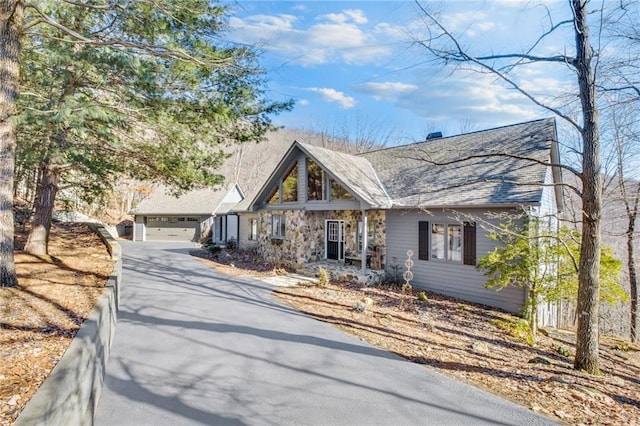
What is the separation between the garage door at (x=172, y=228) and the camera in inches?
1128

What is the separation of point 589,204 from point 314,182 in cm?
1033

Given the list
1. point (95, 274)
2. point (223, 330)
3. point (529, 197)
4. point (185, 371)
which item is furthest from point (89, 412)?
point (529, 197)

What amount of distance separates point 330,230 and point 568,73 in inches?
421

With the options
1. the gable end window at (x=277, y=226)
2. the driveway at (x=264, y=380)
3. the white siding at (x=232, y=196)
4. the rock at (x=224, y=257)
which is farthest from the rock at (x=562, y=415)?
the white siding at (x=232, y=196)

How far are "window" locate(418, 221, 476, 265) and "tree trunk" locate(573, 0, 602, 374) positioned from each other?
539cm

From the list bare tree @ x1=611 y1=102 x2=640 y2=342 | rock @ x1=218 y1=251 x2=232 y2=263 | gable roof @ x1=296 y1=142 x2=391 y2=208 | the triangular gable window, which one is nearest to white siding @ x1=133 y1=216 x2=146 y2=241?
rock @ x1=218 y1=251 x2=232 y2=263

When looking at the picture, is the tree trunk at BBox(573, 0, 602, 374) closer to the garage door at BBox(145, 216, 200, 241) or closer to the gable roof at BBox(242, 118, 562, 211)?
the gable roof at BBox(242, 118, 562, 211)

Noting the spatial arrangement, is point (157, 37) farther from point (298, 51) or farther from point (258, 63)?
point (298, 51)

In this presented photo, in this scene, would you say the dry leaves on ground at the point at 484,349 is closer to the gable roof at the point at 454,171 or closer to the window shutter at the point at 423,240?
the window shutter at the point at 423,240

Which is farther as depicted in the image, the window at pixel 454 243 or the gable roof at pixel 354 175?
the gable roof at pixel 354 175

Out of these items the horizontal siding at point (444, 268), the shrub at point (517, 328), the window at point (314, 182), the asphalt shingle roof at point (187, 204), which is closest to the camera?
the shrub at point (517, 328)

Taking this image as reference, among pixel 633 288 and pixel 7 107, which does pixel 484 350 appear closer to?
pixel 7 107

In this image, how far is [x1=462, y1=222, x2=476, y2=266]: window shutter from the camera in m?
11.6

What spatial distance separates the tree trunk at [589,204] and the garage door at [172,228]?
2609 centimetres
